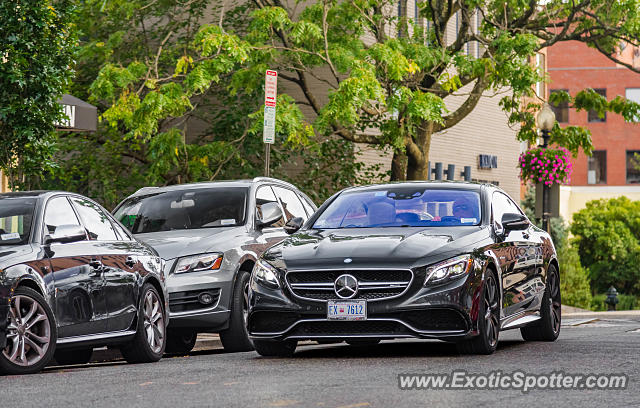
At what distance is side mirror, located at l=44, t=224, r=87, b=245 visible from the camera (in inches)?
422

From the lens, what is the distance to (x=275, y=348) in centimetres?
1159

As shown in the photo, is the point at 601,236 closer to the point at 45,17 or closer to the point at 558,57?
the point at 558,57

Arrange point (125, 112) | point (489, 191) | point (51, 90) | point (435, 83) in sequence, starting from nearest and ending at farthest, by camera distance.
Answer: point (489, 191), point (51, 90), point (125, 112), point (435, 83)

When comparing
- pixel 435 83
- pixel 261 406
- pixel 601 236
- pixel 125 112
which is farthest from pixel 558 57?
pixel 261 406

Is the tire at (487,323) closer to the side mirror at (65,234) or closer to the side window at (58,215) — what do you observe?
the side mirror at (65,234)

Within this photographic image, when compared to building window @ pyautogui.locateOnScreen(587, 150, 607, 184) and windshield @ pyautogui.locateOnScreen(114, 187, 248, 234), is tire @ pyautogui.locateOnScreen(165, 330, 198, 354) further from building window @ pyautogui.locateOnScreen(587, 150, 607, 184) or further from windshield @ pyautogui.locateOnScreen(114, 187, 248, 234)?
building window @ pyautogui.locateOnScreen(587, 150, 607, 184)

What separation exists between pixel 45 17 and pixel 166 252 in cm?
382

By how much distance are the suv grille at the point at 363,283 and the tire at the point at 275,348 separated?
688 millimetres

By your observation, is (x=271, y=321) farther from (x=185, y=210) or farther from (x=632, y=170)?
(x=632, y=170)

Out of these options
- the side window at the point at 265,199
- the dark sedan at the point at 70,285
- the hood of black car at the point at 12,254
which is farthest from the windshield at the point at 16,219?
the side window at the point at 265,199

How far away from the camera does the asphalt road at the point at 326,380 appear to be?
824cm

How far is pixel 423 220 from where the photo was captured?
12.2 m

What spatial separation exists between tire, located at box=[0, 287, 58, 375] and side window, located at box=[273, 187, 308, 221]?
5490 millimetres

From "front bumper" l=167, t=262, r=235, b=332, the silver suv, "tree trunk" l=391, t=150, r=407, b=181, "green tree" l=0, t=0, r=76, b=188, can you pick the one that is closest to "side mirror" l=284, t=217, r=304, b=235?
the silver suv
